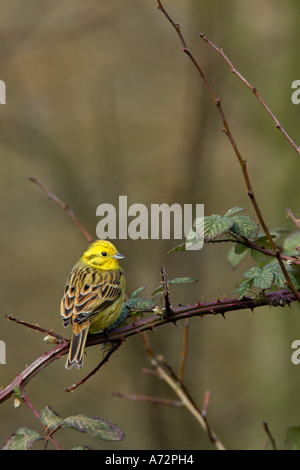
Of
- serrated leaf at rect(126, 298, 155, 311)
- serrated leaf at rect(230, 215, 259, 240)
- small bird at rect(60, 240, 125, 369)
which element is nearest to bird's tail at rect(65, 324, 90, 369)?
small bird at rect(60, 240, 125, 369)

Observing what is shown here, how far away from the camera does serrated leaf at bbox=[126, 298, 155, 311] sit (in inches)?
105

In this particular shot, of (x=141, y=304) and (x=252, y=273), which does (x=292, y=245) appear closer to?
(x=252, y=273)

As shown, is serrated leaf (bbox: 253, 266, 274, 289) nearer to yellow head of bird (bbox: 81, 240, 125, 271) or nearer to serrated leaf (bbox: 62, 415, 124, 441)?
serrated leaf (bbox: 62, 415, 124, 441)

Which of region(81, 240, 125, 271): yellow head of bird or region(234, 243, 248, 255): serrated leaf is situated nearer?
region(234, 243, 248, 255): serrated leaf

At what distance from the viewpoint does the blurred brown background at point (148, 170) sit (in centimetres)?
845

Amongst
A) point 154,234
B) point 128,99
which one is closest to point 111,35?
point 128,99

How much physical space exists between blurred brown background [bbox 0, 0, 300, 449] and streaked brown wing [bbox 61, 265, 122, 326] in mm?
4114

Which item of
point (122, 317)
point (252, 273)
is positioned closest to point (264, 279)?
point (252, 273)

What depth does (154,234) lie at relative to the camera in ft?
Answer: 25.1

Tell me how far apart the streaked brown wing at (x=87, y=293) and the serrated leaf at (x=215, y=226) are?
1285 mm

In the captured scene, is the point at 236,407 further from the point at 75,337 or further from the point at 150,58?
the point at 75,337

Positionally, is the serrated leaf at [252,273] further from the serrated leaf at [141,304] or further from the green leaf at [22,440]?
the green leaf at [22,440]

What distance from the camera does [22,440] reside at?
2105mm

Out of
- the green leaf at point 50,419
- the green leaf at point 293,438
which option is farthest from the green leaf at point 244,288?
the green leaf at point 50,419
